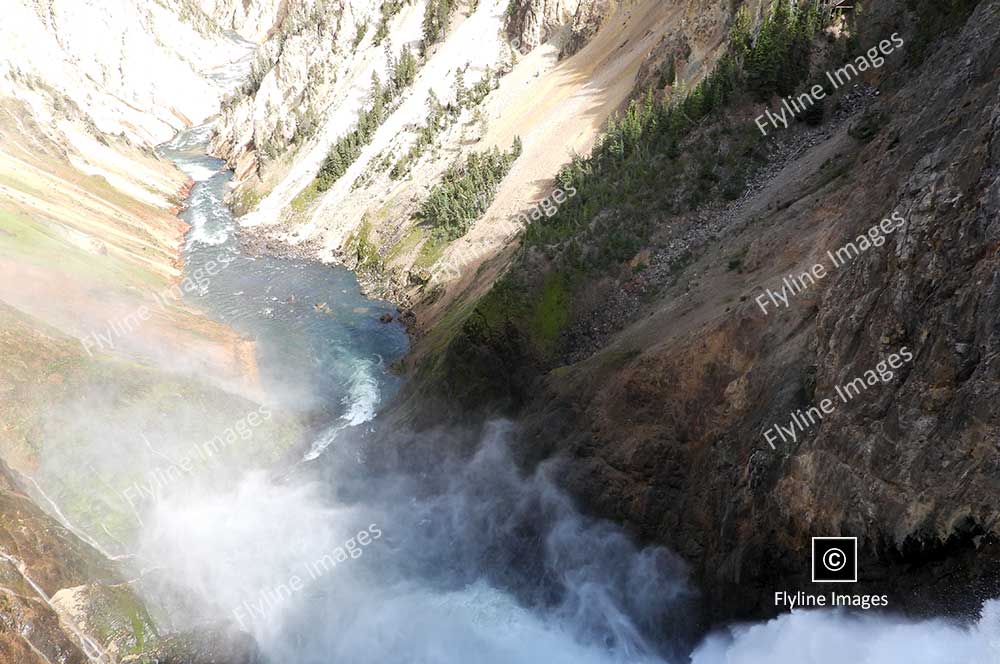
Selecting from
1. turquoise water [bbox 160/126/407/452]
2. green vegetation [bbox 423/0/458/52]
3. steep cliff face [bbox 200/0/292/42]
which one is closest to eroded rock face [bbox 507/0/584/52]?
green vegetation [bbox 423/0/458/52]

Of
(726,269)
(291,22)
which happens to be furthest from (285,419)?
(291,22)

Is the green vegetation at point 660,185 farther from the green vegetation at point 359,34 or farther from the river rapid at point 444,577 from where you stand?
the green vegetation at point 359,34

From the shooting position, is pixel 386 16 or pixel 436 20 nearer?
pixel 436 20

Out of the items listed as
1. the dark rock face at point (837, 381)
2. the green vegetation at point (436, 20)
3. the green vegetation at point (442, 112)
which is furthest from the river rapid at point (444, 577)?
the green vegetation at point (436, 20)

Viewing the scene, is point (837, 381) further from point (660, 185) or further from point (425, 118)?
point (425, 118)

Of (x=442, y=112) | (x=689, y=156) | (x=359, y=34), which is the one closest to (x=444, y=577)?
(x=689, y=156)

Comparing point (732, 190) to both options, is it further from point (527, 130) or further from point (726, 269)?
point (527, 130)
